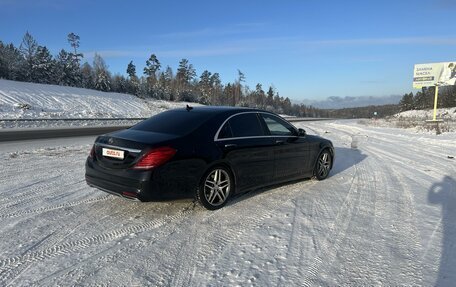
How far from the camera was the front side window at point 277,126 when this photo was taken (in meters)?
6.79

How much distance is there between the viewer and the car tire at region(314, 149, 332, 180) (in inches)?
309

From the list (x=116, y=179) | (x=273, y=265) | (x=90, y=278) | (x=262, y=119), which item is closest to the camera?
(x=90, y=278)

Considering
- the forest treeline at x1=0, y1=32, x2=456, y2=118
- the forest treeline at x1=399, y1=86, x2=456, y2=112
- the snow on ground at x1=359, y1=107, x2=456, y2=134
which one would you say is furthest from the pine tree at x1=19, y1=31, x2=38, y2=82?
the forest treeline at x1=399, y1=86, x2=456, y2=112

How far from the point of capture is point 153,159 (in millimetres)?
4930

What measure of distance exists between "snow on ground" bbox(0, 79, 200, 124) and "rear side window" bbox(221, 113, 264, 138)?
3117 centimetres

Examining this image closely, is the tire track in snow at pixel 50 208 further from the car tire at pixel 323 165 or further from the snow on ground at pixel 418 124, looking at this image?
the snow on ground at pixel 418 124

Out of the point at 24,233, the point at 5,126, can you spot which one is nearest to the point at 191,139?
the point at 24,233

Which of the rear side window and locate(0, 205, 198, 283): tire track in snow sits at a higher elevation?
the rear side window

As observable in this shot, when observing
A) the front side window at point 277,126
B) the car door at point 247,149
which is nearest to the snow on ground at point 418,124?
the front side window at point 277,126

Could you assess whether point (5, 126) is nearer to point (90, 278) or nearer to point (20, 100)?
point (20, 100)

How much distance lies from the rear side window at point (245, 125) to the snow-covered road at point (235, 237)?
107 cm

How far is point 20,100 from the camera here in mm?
40500

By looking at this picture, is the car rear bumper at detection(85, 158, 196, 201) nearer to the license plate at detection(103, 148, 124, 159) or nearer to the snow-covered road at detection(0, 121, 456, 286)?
the license plate at detection(103, 148, 124, 159)

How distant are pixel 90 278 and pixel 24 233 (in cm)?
154
